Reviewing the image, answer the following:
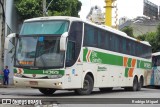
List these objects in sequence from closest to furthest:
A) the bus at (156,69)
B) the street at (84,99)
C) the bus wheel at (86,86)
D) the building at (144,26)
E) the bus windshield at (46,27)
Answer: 1. the street at (84,99)
2. the bus windshield at (46,27)
3. the bus wheel at (86,86)
4. the bus at (156,69)
5. the building at (144,26)

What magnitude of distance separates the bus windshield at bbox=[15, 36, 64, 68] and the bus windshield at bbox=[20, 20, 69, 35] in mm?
319

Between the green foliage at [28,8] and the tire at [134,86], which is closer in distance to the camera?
the tire at [134,86]

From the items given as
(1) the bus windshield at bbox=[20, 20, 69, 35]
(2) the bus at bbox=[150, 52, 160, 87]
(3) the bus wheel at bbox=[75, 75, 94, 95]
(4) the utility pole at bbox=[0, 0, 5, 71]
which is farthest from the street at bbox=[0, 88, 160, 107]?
(2) the bus at bbox=[150, 52, 160, 87]

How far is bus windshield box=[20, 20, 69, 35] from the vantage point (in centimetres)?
1749

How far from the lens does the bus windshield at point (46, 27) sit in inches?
688

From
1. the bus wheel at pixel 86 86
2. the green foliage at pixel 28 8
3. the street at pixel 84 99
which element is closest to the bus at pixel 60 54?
the bus wheel at pixel 86 86

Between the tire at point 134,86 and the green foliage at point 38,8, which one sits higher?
the green foliage at point 38,8

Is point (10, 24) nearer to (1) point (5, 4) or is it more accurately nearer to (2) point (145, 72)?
(1) point (5, 4)

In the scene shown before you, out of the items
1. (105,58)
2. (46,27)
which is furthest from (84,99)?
(105,58)

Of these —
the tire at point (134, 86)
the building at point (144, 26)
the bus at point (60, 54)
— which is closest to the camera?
the bus at point (60, 54)

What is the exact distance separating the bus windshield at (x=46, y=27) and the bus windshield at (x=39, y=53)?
12.5 inches

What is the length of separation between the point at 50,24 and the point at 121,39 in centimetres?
706

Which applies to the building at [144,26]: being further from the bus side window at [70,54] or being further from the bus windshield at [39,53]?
the bus windshield at [39,53]

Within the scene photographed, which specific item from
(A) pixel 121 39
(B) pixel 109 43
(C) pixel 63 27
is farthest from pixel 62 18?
(A) pixel 121 39
